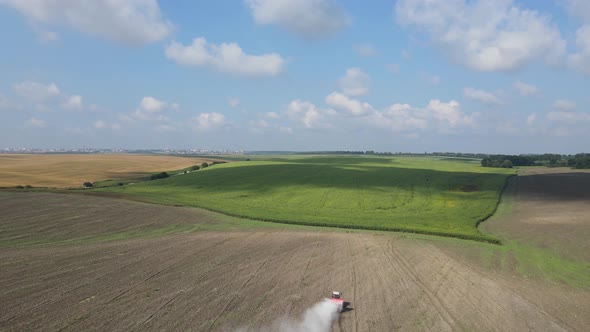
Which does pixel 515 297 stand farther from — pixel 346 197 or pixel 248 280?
pixel 346 197

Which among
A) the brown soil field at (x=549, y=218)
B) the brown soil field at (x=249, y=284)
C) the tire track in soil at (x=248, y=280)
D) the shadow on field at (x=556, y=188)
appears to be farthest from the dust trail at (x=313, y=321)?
the shadow on field at (x=556, y=188)


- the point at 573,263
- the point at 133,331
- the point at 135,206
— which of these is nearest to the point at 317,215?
the point at 135,206

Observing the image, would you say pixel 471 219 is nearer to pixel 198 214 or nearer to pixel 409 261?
pixel 409 261

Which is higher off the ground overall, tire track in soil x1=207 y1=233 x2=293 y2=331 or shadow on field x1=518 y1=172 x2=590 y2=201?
shadow on field x1=518 y1=172 x2=590 y2=201

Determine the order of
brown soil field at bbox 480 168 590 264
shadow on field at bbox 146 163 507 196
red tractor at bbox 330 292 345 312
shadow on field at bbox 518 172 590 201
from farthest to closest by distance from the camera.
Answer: shadow on field at bbox 146 163 507 196
shadow on field at bbox 518 172 590 201
brown soil field at bbox 480 168 590 264
red tractor at bbox 330 292 345 312

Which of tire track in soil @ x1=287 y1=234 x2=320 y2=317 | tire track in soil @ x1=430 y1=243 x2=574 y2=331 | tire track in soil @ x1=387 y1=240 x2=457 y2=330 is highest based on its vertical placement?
tire track in soil @ x1=287 y1=234 x2=320 y2=317

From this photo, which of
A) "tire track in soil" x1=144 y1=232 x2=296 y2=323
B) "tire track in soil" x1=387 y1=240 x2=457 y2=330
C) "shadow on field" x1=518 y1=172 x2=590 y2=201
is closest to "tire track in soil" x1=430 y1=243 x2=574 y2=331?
"tire track in soil" x1=387 y1=240 x2=457 y2=330

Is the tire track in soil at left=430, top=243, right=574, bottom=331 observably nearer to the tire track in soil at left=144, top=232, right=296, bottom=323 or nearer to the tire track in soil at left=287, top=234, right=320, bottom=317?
the tire track in soil at left=287, top=234, right=320, bottom=317

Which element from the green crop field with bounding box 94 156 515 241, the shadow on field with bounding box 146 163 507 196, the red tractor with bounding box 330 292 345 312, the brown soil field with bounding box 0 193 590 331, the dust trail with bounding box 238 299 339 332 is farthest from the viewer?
the shadow on field with bounding box 146 163 507 196
